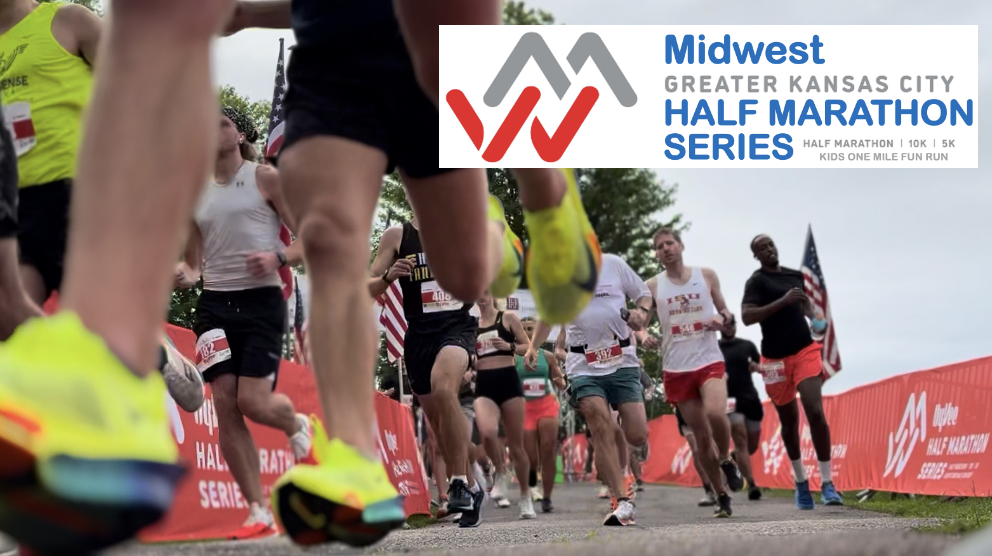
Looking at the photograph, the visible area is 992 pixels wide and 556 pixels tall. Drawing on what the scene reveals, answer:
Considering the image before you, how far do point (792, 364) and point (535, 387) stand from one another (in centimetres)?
428

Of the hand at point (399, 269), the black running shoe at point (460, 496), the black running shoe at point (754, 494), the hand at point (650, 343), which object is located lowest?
the black running shoe at point (754, 494)

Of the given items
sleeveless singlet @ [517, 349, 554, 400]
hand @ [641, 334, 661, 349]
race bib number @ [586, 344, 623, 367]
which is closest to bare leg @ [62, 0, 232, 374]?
race bib number @ [586, 344, 623, 367]

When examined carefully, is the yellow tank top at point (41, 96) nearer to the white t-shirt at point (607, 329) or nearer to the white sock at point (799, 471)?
the white t-shirt at point (607, 329)

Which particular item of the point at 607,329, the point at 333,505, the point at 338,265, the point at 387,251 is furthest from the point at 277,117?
the point at 333,505

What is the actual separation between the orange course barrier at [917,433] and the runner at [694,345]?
6.56ft

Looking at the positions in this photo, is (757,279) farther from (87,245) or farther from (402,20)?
(87,245)

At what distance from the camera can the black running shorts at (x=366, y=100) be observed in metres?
2.84

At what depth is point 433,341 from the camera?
8430 millimetres

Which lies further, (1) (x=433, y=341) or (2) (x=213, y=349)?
(1) (x=433, y=341)

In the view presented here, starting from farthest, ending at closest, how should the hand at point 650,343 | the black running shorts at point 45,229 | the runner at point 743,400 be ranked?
1. the runner at point 743,400
2. the hand at point 650,343
3. the black running shorts at point 45,229

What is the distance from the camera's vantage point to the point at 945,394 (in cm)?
1143

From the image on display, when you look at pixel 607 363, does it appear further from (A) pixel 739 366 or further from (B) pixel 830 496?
(A) pixel 739 366

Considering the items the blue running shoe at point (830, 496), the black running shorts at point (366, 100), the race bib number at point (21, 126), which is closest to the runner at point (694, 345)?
the blue running shoe at point (830, 496)

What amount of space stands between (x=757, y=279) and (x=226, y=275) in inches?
247
